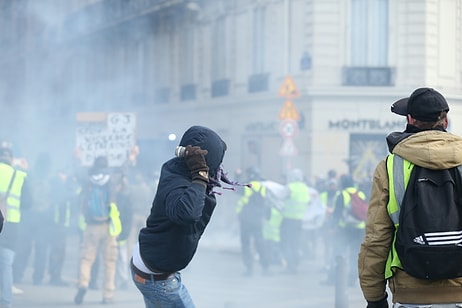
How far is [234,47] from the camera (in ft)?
83.4

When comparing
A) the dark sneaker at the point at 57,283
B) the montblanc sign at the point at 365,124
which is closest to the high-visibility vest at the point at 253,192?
the dark sneaker at the point at 57,283

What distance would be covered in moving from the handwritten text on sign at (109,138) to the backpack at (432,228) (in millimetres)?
9656

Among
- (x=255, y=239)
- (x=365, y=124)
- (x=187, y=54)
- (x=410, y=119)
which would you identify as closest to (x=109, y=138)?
(x=255, y=239)

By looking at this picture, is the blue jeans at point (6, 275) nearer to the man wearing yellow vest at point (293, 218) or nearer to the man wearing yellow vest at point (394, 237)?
the man wearing yellow vest at point (394, 237)

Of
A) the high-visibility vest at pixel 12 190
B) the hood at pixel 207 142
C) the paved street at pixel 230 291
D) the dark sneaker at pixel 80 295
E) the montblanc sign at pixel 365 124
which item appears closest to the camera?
the hood at pixel 207 142

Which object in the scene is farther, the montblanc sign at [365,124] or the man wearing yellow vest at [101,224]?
the montblanc sign at [365,124]

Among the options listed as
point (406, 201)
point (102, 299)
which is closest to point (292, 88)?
point (102, 299)

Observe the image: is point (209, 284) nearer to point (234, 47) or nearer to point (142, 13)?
point (234, 47)

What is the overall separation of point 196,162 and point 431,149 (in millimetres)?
1226

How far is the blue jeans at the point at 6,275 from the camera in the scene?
26.0 ft

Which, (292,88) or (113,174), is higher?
(292,88)

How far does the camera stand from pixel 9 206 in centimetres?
851

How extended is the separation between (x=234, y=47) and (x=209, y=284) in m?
14.4

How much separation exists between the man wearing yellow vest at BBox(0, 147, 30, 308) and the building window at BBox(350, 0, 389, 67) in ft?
48.9
